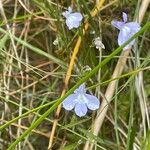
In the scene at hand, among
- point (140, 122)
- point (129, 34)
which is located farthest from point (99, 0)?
point (140, 122)

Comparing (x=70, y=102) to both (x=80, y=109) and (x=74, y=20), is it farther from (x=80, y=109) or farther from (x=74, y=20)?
(x=74, y=20)

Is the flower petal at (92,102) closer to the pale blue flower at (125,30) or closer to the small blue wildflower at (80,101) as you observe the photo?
the small blue wildflower at (80,101)

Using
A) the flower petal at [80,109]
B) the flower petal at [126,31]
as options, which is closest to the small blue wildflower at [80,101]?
the flower petal at [80,109]

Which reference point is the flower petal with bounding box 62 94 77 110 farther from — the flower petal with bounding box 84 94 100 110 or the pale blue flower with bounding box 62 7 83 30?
the pale blue flower with bounding box 62 7 83 30

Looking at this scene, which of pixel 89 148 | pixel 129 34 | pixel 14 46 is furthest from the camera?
pixel 14 46

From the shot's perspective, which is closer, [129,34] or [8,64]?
[129,34]

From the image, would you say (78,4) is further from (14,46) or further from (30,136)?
(30,136)
